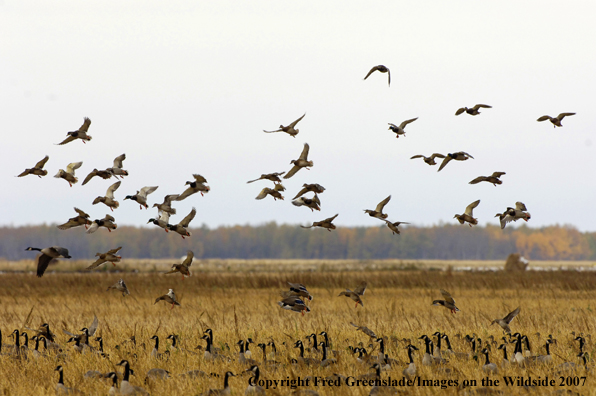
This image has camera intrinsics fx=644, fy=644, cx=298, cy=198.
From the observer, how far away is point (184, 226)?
13859 mm

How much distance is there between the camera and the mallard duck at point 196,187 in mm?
14023

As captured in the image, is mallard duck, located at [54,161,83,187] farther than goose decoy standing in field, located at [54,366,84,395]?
Yes

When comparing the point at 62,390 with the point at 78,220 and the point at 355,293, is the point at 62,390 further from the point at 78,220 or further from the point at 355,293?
the point at 355,293

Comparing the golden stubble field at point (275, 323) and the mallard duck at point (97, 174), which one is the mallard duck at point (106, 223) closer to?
the mallard duck at point (97, 174)

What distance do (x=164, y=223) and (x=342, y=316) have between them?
31.5ft

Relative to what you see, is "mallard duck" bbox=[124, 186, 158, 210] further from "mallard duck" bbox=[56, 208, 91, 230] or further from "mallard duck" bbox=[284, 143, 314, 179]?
"mallard duck" bbox=[284, 143, 314, 179]

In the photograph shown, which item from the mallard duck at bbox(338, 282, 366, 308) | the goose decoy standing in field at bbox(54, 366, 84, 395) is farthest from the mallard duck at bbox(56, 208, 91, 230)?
the mallard duck at bbox(338, 282, 366, 308)

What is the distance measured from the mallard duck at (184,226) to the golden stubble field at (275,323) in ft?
8.63

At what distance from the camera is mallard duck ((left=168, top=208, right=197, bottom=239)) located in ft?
43.9

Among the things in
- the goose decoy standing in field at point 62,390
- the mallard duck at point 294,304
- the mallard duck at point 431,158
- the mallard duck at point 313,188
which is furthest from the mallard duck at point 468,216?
the goose decoy standing in field at point 62,390

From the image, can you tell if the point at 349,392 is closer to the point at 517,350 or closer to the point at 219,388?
the point at 219,388

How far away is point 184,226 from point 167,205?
0.95m

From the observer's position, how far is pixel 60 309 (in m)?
24.5

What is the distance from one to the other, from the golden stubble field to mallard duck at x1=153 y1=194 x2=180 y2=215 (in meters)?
3.15
